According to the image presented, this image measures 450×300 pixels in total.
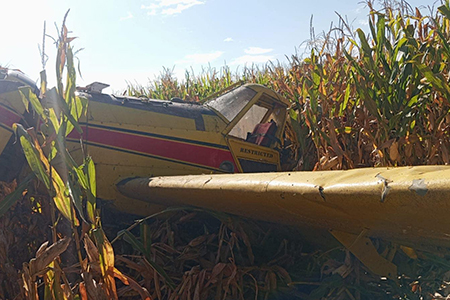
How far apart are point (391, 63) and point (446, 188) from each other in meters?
1.62

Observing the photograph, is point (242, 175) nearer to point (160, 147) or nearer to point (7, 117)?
point (160, 147)

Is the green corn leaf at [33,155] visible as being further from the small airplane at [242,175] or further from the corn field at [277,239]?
the small airplane at [242,175]

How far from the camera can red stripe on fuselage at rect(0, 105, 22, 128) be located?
249 cm

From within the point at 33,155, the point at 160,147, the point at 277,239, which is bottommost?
the point at 277,239

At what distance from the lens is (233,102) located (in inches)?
139

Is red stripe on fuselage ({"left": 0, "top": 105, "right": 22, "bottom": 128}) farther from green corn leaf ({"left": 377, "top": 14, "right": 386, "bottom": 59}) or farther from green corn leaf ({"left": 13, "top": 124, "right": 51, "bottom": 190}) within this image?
green corn leaf ({"left": 377, "top": 14, "right": 386, "bottom": 59})

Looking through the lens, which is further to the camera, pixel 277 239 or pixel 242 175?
pixel 277 239

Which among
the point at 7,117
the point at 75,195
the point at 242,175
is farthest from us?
the point at 7,117

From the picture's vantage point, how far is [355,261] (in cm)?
201

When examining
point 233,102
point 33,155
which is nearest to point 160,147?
point 233,102

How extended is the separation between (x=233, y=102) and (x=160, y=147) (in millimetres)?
948

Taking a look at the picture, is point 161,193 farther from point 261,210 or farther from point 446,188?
point 446,188

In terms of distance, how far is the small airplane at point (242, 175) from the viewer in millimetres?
1101

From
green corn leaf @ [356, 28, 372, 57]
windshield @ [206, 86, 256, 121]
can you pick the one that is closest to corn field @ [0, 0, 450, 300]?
green corn leaf @ [356, 28, 372, 57]
